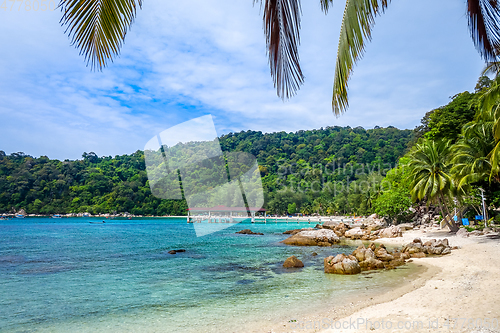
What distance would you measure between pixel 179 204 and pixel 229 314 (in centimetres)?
8381

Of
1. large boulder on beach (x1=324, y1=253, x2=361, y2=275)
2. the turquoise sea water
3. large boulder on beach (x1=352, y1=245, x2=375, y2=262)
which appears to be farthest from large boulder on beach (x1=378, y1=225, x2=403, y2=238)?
large boulder on beach (x1=324, y1=253, x2=361, y2=275)

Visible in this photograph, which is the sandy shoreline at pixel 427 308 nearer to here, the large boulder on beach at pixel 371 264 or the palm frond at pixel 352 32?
the large boulder on beach at pixel 371 264

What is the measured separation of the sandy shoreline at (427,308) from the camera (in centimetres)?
542

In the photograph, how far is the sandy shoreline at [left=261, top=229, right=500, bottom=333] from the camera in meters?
5.42

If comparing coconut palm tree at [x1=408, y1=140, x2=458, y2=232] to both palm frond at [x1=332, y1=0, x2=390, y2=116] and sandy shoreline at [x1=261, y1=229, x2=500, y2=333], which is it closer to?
sandy shoreline at [x1=261, y1=229, x2=500, y2=333]

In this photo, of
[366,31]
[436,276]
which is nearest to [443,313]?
[436,276]

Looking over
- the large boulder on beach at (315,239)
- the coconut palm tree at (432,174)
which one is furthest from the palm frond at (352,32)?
the large boulder on beach at (315,239)

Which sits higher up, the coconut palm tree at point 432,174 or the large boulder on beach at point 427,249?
the coconut palm tree at point 432,174

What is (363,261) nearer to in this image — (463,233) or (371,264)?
(371,264)

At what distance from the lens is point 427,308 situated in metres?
6.47

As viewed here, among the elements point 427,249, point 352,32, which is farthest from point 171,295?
point 427,249

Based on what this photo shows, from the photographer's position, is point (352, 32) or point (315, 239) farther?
point (315, 239)

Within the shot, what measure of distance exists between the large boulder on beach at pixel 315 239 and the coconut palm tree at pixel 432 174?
8.12m

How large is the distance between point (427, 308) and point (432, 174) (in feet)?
55.1
